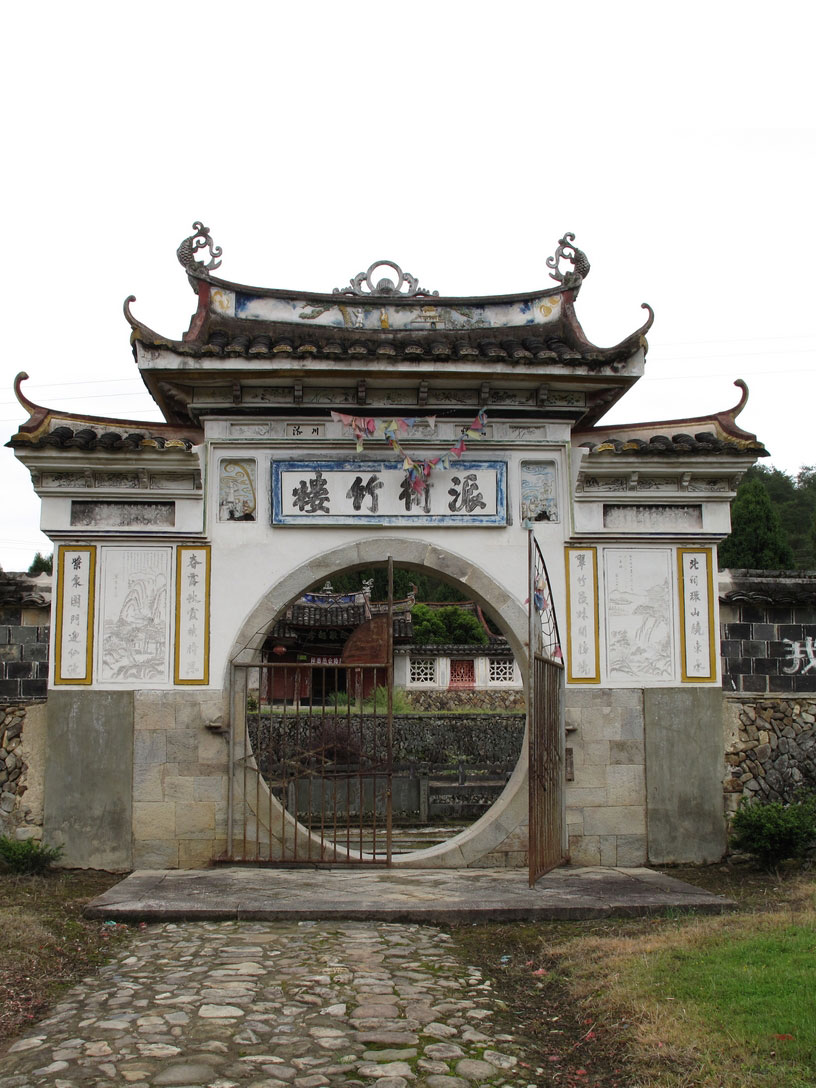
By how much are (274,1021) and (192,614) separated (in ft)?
15.5

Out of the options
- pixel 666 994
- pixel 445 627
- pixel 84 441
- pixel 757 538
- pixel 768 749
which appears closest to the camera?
pixel 666 994

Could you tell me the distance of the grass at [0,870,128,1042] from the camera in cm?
534

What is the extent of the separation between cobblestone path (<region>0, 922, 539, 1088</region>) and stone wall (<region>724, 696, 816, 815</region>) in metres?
3.80

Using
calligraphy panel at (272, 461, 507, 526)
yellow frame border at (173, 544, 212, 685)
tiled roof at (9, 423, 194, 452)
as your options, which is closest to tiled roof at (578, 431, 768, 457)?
calligraphy panel at (272, 461, 507, 526)

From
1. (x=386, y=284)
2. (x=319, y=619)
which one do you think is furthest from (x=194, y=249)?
(x=319, y=619)

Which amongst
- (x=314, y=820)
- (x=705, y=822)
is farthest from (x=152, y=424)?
(x=314, y=820)

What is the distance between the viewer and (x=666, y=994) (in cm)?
516

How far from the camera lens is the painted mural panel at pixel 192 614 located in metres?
9.20

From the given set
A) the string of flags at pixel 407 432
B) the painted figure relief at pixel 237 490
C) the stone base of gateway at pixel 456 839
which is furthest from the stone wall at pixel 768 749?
the painted figure relief at pixel 237 490

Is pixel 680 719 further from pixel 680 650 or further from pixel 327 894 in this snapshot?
pixel 327 894

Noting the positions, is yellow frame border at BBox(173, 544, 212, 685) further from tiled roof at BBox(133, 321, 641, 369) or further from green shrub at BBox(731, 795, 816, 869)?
green shrub at BBox(731, 795, 816, 869)

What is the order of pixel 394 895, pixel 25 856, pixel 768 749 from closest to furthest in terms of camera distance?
pixel 394 895, pixel 25 856, pixel 768 749

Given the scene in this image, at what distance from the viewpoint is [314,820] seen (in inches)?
609

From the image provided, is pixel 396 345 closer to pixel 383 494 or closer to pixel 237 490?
pixel 383 494
